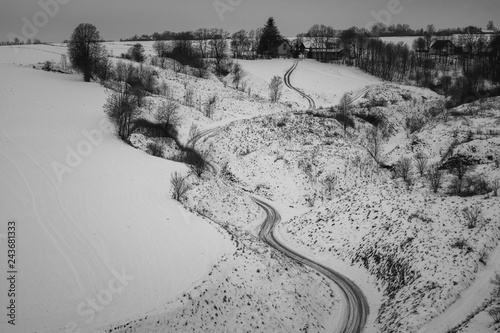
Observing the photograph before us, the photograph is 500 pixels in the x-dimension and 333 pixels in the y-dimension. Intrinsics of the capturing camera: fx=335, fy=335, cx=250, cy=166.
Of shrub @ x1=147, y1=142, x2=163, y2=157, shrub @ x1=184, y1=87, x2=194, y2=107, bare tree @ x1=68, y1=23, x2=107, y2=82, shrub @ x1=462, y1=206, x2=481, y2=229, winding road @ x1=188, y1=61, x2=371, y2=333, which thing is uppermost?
bare tree @ x1=68, y1=23, x2=107, y2=82

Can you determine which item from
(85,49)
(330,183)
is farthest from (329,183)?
(85,49)

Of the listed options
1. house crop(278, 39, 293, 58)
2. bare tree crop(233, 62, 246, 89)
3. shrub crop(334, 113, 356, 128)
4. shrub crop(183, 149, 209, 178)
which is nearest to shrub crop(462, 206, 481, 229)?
shrub crop(183, 149, 209, 178)

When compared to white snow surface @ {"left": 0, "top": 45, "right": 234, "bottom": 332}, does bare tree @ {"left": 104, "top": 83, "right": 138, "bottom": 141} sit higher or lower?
higher

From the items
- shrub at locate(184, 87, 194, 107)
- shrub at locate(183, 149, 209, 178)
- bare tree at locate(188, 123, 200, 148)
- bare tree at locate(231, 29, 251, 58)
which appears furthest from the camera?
bare tree at locate(231, 29, 251, 58)

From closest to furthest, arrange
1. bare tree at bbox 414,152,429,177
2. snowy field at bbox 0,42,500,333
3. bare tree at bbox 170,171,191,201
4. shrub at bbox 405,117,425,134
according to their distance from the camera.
A: 1. snowy field at bbox 0,42,500,333
2. bare tree at bbox 170,171,191,201
3. bare tree at bbox 414,152,429,177
4. shrub at bbox 405,117,425,134

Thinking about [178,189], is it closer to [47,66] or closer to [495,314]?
[495,314]

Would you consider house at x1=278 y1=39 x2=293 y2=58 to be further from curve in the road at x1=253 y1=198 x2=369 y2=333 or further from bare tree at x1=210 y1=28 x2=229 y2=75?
curve in the road at x1=253 y1=198 x2=369 y2=333
